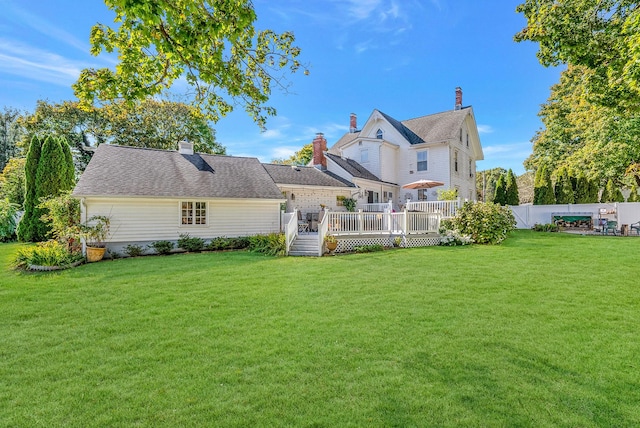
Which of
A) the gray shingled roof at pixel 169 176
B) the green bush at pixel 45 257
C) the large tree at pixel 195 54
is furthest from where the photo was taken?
the gray shingled roof at pixel 169 176

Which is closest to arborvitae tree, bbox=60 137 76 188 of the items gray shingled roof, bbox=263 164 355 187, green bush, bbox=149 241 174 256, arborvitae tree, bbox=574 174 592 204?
green bush, bbox=149 241 174 256

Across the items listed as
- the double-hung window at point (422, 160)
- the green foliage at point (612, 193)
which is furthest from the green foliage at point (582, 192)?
the double-hung window at point (422, 160)

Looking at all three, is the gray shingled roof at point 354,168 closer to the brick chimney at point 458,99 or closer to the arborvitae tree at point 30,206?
the brick chimney at point 458,99

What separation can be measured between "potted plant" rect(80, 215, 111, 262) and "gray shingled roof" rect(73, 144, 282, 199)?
1.05m

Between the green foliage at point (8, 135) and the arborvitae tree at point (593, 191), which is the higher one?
the green foliage at point (8, 135)

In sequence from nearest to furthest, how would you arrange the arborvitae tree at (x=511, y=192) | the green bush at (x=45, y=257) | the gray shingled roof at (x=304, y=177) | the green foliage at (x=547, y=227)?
the green bush at (x=45, y=257)
the green foliage at (x=547, y=227)
the gray shingled roof at (x=304, y=177)
the arborvitae tree at (x=511, y=192)

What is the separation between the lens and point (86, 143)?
93.1 ft

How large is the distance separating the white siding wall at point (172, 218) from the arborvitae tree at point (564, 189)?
20.7m

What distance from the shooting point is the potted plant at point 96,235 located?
11070 millimetres

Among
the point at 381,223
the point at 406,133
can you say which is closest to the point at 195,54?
the point at 381,223

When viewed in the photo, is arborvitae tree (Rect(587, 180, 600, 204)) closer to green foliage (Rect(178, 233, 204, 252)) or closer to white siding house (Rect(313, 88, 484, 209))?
white siding house (Rect(313, 88, 484, 209))

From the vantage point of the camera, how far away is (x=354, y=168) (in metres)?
20.8

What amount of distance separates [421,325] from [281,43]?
558 cm

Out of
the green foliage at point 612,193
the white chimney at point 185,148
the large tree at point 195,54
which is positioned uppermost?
the white chimney at point 185,148
